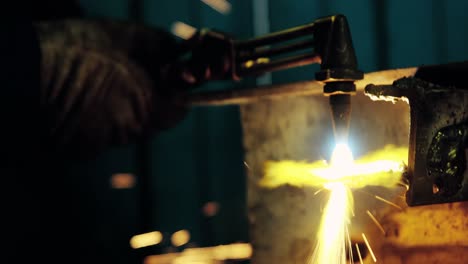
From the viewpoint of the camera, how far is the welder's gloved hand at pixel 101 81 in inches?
72.7

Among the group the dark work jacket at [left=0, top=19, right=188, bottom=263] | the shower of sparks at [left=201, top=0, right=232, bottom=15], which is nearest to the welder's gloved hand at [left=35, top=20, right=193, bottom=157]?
the dark work jacket at [left=0, top=19, right=188, bottom=263]

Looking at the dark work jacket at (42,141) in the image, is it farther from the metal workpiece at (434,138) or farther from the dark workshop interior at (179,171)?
the metal workpiece at (434,138)

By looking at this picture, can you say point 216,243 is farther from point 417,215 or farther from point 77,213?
point 417,215

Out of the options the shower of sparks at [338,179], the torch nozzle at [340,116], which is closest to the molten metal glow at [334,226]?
the shower of sparks at [338,179]

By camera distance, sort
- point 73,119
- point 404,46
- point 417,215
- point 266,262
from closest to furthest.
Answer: point 417,215 → point 266,262 → point 73,119 → point 404,46

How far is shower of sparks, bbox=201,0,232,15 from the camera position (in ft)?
8.18

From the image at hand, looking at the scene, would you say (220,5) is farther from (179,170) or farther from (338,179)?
(338,179)

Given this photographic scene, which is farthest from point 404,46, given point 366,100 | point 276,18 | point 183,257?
point 183,257

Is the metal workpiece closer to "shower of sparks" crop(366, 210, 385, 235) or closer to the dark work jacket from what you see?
"shower of sparks" crop(366, 210, 385, 235)

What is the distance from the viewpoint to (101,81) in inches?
74.6

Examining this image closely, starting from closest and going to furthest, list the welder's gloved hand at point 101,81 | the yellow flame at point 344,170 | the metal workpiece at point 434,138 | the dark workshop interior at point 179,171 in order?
the metal workpiece at point 434,138
the yellow flame at point 344,170
the welder's gloved hand at point 101,81
the dark workshop interior at point 179,171

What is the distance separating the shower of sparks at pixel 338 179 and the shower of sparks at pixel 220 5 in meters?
1.14

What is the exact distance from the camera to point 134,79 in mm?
1921

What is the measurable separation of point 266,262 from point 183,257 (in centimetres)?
92
